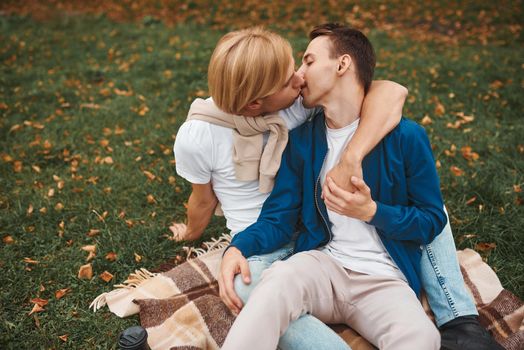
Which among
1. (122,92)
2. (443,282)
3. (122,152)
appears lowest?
(122,152)

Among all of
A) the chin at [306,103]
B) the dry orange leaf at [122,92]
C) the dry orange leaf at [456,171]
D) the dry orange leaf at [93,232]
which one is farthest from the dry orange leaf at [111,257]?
the dry orange leaf at [122,92]

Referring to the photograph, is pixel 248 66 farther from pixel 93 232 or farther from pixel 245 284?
pixel 93 232

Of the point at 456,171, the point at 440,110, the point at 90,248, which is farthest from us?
the point at 440,110

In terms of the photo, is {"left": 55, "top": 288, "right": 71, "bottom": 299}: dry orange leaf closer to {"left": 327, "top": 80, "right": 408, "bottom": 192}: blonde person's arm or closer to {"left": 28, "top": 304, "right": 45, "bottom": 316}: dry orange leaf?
{"left": 28, "top": 304, "right": 45, "bottom": 316}: dry orange leaf

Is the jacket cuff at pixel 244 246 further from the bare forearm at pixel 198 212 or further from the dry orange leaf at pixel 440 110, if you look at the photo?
the dry orange leaf at pixel 440 110

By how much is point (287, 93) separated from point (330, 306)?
1.16 meters

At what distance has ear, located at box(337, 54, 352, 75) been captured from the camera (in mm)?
2373

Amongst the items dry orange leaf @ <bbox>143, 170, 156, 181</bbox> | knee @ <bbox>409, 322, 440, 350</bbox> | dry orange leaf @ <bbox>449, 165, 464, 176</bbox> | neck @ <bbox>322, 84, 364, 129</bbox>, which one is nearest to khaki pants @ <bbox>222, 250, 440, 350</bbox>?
knee @ <bbox>409, 322, 440, 350</bbox>

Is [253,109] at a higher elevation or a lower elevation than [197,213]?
higher

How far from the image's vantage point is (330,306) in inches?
91.8

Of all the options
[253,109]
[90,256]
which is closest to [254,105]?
[253,109]

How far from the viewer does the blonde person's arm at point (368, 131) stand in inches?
85.9

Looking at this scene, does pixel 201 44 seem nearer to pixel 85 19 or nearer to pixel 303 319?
pixel 85 19

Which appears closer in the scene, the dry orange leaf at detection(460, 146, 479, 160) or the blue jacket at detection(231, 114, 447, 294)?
the blue jacket at detection(231, 114, 447, 294)
